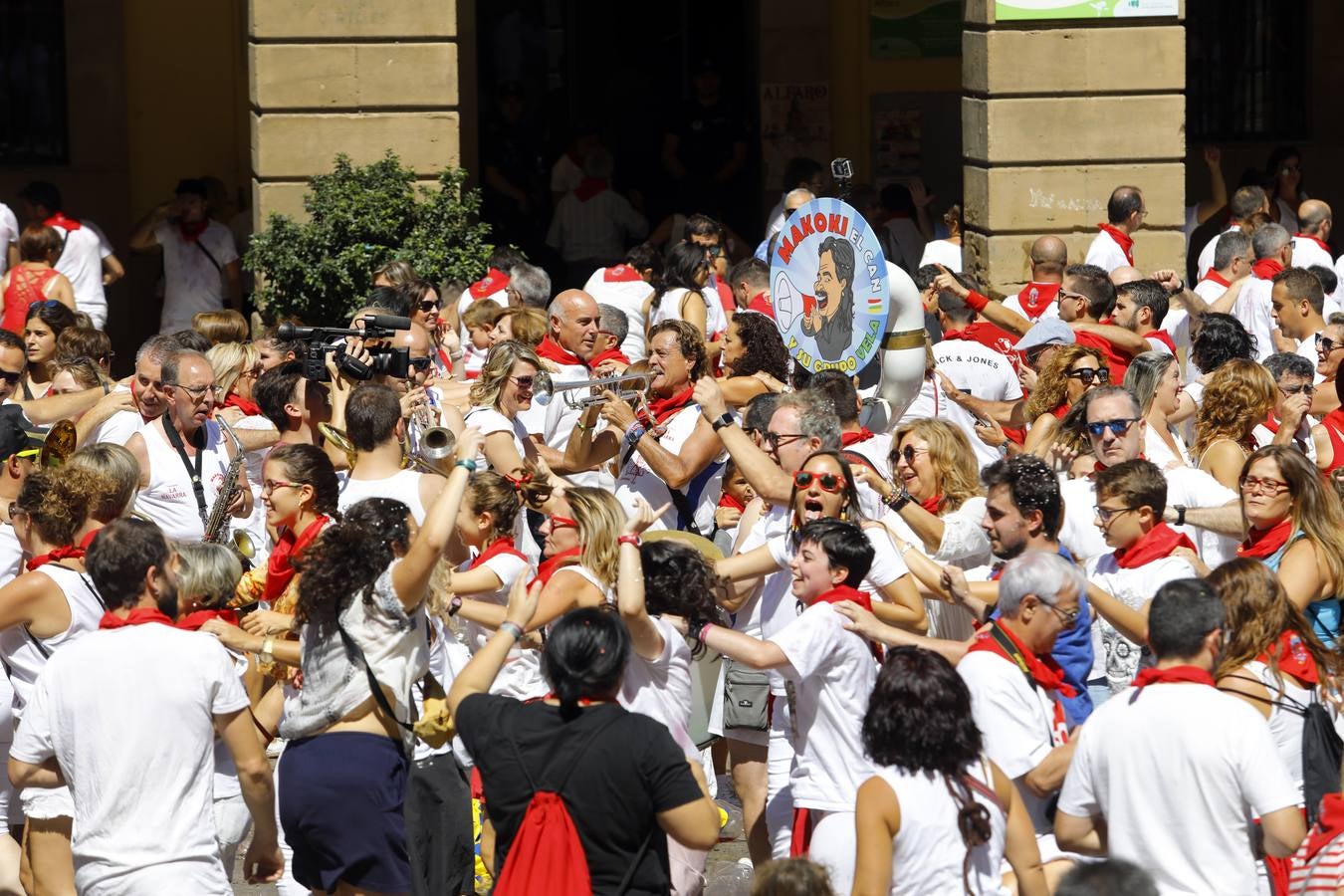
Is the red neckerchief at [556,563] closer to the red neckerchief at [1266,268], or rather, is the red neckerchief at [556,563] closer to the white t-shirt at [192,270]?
the red neckerchief at [1266,268]

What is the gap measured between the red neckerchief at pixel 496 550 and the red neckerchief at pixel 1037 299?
16.1ft

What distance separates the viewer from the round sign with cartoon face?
27.6 ft

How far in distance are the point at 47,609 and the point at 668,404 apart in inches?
124

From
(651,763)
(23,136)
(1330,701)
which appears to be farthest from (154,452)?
(23,136)

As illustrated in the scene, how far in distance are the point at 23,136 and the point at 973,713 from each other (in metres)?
13.0

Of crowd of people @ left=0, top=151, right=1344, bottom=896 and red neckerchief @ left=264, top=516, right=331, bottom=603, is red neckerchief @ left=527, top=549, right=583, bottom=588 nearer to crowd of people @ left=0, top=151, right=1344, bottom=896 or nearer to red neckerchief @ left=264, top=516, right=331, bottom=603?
crowd of people @ left=0, top=151, right=1344, bottom=896

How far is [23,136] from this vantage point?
16.5 meters

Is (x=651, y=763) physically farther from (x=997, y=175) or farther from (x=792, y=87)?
(x=792, y=87)

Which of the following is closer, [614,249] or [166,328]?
[166,328]

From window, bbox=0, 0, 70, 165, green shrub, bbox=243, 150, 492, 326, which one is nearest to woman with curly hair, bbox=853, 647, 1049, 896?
green shrub, bbox=243, 150, 492, 326

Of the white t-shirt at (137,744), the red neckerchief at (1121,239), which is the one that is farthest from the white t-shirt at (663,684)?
the red neckerchief at (1121,239)

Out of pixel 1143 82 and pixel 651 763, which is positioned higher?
pixel 1143 82

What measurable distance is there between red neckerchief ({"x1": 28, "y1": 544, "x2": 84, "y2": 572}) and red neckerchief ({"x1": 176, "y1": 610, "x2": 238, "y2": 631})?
1.24ft

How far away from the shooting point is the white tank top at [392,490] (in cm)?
728
